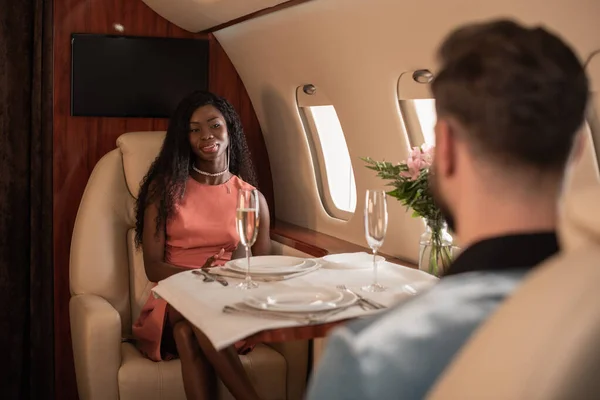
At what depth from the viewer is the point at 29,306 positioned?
4590mm

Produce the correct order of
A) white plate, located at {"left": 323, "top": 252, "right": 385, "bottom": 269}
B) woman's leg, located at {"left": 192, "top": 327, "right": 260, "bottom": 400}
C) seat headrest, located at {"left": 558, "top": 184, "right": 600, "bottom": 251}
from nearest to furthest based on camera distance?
seat headrest, located at {"left": 558, "top": 184, "right": 600, "bottom": 251}
white plate, located at {"left": 323, "top": 252, "right": 385, "bottom": 269}
woman's leg, located at {"left": 192, "top": 327, "right": 260, "bottom": 400}

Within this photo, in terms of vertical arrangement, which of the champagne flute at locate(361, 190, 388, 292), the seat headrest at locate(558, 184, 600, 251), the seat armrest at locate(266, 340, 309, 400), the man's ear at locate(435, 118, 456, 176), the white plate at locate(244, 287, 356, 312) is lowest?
the seat armrest at locate(266, 340, 309, 400)

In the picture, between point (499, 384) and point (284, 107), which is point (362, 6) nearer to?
point (284, 107)

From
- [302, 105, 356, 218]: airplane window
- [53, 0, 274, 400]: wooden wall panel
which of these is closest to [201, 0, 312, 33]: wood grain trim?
[53, 0, 274, 400]: wooden wall panel

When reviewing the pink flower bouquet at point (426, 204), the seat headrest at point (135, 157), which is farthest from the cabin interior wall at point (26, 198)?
the pink flower bouquet at point (426, 204)

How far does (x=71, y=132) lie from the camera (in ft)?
14.4

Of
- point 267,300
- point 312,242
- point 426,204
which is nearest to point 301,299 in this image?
point 267,300

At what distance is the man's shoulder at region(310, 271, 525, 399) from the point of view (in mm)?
1163

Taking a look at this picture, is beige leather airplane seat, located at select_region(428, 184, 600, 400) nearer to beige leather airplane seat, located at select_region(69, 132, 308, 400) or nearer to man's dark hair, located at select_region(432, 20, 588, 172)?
man's dark hair, located at select_region(432, 20, 588, 172)

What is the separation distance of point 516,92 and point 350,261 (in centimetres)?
190

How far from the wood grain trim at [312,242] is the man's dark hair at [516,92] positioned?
2.32 meters

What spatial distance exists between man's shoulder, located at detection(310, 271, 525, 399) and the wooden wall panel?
3428 mm

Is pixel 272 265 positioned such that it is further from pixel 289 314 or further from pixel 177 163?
pixel 177 163

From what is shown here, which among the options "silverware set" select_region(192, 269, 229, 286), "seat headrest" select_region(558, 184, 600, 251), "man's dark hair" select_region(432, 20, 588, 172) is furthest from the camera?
"silverware set" select_region(192, 269, 229, 286)
